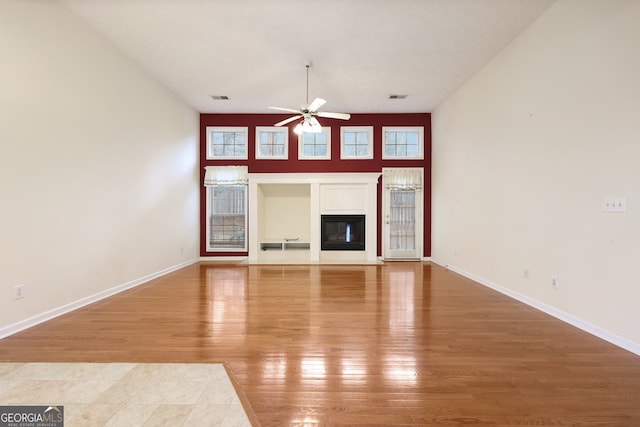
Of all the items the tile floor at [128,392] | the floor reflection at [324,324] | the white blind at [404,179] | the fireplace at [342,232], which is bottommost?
the tile floor at [128,392]

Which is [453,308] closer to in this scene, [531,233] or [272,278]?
[531,233]

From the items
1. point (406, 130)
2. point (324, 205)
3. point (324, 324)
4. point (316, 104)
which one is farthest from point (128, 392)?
point (406, 130)

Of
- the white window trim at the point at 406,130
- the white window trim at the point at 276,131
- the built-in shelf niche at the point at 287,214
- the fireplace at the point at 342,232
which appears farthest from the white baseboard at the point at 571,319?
the white window trim at the point at 276,131

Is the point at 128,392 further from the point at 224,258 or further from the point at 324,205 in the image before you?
the point at 324,205

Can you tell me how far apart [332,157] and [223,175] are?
2.56 metres

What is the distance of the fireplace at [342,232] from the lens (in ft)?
21.9

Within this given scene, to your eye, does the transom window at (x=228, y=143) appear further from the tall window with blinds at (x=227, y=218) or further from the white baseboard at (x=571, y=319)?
the white baseboard at (x=571, y=319)

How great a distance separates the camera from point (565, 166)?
2947 mm

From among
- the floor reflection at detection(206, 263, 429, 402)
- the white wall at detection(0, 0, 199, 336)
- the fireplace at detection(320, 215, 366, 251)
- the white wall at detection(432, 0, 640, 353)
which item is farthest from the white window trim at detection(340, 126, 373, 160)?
the white wall at detection(0, 0, 199, 336)

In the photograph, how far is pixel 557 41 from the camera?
3.05 meters

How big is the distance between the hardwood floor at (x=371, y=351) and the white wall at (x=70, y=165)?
0.42 m

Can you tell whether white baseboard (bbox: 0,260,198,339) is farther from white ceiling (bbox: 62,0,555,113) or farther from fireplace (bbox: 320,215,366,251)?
fireplace (bbox: 320,215,366,251)

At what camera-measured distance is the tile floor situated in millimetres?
1521

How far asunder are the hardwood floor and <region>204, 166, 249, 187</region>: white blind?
10.4 feet
